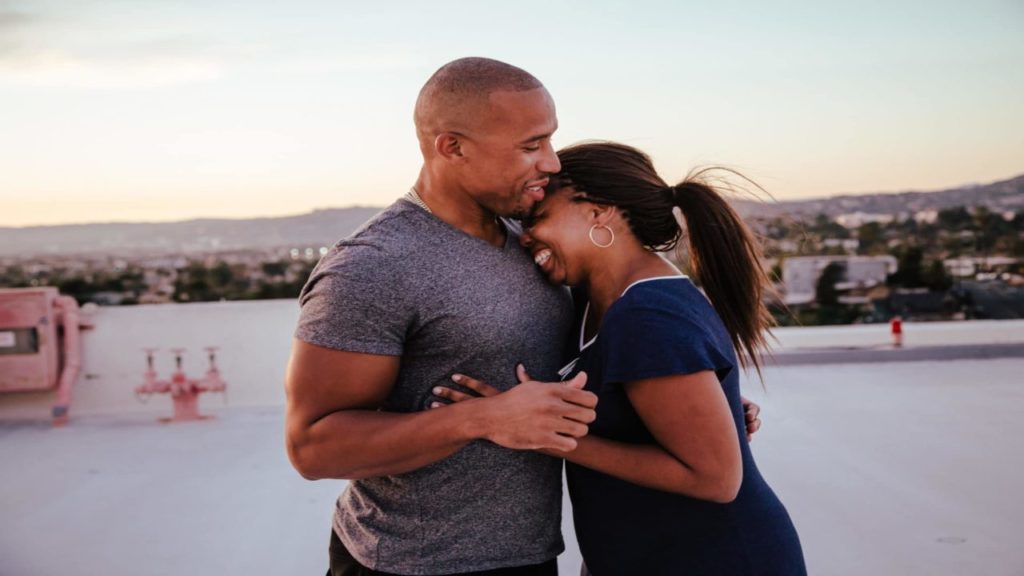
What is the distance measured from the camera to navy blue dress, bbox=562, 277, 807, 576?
124cm

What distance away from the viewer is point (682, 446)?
123 centimetres

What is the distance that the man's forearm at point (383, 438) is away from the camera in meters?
1.25

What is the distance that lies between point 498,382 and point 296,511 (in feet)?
9.08

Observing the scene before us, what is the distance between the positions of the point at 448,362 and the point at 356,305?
19 centimetres

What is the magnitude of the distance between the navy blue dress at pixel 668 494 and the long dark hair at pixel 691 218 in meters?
0.19

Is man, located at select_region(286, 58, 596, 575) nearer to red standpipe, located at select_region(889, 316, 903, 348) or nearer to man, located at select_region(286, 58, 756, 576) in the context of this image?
man, located at select_region(286, 58, 756, 576)

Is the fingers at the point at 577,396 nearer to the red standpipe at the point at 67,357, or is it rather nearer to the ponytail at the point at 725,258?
the ponytail at the point at 725,258

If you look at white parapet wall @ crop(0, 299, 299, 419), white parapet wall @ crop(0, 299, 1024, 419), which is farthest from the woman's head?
white parapet wall @ crop(0, 299, 299, 419)

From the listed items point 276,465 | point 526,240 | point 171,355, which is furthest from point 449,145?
point 171,355

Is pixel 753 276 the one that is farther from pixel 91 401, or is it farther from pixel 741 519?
pixel 91 401

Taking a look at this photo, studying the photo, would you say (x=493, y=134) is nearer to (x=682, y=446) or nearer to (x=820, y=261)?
(x=682, y=446)

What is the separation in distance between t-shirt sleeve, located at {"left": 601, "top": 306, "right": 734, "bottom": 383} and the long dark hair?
0.86 ft

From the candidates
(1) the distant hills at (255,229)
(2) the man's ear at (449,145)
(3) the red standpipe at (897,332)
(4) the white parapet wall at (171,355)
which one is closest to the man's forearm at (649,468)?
(2) the man's ear at (449,145)

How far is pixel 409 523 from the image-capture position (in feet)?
4.58
